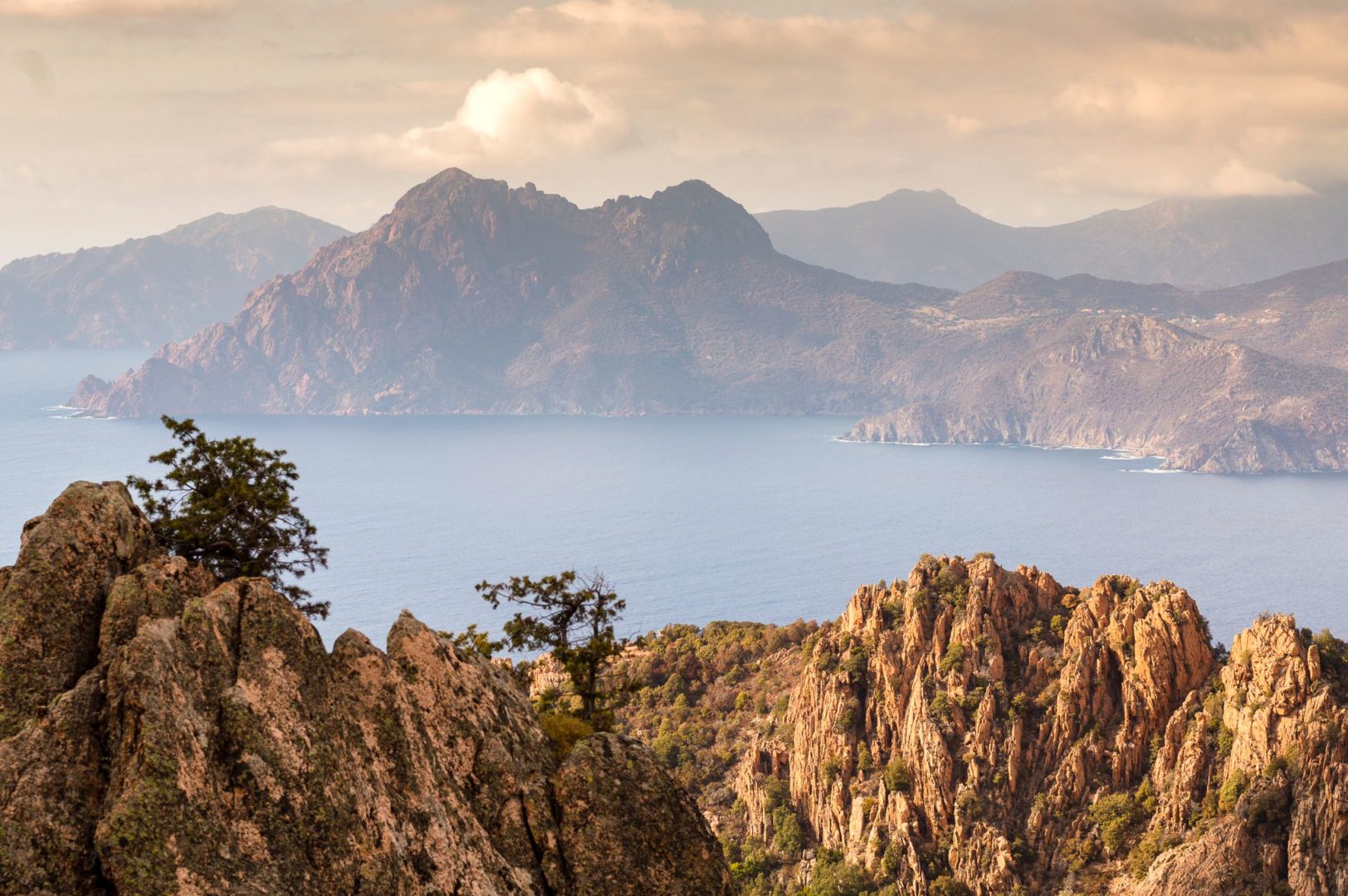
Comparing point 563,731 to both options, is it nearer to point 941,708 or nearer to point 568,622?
point 568,622

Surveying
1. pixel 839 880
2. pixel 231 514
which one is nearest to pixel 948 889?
pixel 839 880

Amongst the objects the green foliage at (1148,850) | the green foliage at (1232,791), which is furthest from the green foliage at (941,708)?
the green foliage at (1232,791)

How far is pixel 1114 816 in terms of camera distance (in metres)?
76.2

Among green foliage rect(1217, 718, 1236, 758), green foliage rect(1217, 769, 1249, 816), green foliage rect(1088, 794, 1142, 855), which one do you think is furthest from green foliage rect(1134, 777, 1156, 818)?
green foliage rect(1217, 718, 1236, 758)

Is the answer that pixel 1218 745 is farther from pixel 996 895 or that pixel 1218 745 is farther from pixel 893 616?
pixel 893 616

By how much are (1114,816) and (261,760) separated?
64.7 meters

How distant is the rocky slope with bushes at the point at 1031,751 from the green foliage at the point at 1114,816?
145 millimetres

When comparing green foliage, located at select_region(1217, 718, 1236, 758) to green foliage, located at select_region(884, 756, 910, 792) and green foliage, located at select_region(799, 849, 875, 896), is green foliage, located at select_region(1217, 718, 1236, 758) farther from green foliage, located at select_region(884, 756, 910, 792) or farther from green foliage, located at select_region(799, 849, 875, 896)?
green foliage, located at select_region(799, 849, 875, 896)

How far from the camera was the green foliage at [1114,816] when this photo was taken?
246 ft

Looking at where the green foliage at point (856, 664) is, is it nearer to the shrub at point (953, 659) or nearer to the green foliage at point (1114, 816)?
the shrub at point (953, 659)

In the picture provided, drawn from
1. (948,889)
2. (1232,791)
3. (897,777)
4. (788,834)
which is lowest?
(948,889)

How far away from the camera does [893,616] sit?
93438 millimetres

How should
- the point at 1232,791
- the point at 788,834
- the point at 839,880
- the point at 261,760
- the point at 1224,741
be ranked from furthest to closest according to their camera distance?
the point at 788,834
the point at 839,880
the point at 1224,741
the point at 1232,791
the point at 261,760

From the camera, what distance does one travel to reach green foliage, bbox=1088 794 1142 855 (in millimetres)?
75062
